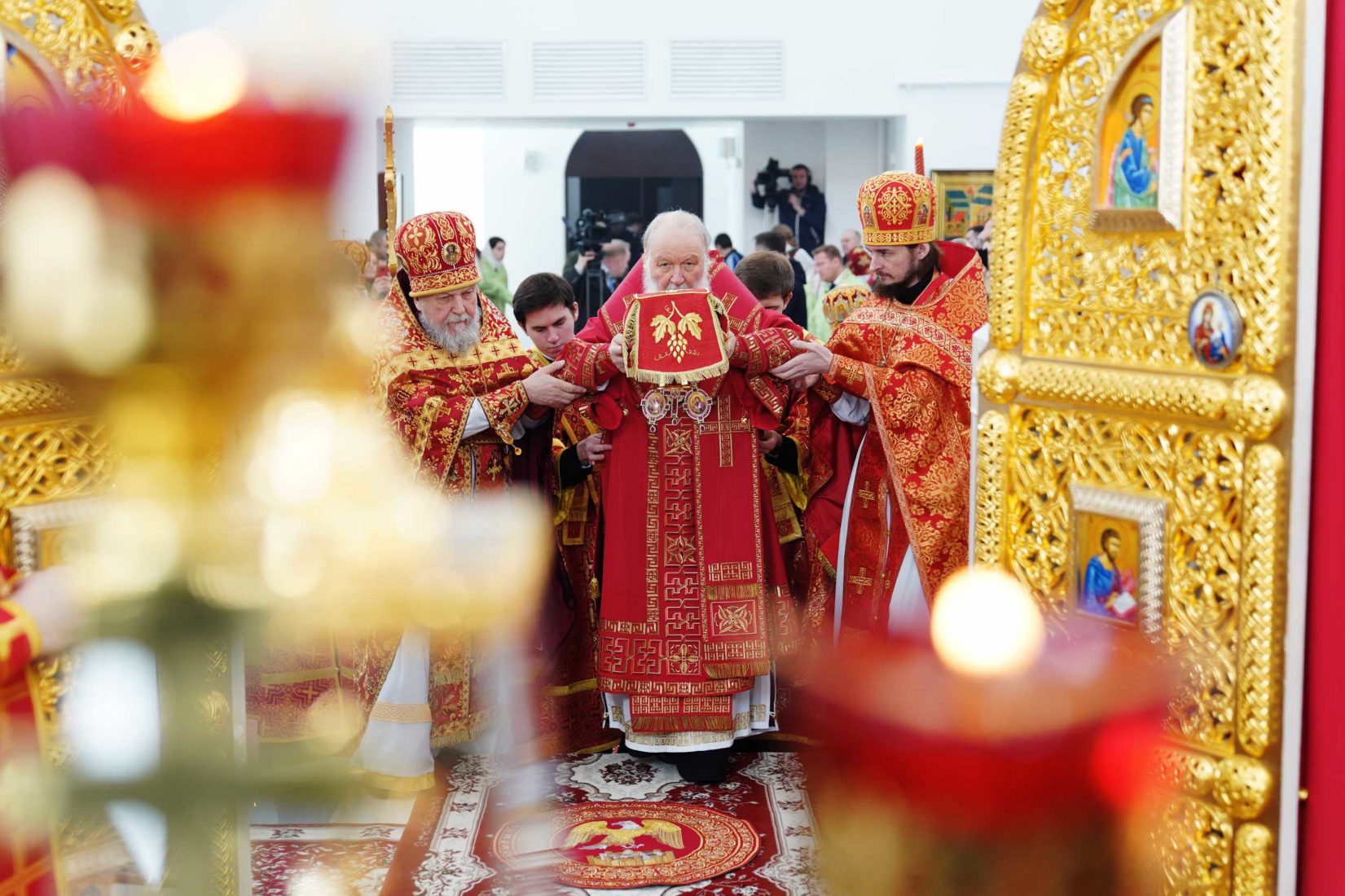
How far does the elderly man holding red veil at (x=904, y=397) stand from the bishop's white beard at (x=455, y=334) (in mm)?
898

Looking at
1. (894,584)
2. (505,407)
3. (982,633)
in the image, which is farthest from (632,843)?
(982,633)

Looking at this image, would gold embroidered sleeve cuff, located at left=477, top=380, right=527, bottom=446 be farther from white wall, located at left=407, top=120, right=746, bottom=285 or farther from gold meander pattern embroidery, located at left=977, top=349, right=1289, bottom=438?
white wall, located at left=407, top=120, right=746, bottom=285

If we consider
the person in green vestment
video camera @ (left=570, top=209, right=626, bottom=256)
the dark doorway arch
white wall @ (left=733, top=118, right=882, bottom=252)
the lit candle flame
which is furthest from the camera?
the dark doorway arch

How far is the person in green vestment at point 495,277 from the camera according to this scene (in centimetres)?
1186

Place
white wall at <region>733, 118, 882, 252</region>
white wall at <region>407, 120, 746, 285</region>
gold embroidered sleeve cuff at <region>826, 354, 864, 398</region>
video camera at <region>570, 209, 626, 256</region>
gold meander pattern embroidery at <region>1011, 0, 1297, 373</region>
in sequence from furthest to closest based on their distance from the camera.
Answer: white wall at <region>407, 120, 746, 285</region> → white wall at <region>733, 118, 882, 252</region> → video camera at <region>570, 209, 626, 256</region> → gold embroidered sleeve cuff at <region>826, 354, 864, 398</region> → gold meander pattern embroidery at <region>1011, 0, 1297, 373</region>

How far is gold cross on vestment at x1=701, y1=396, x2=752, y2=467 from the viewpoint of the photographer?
396cm

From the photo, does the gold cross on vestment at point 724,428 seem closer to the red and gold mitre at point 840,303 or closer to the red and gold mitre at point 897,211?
the red and gold mitre at point 897,211

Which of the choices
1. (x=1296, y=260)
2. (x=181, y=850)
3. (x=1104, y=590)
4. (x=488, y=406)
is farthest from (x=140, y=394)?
(x=488, y=406)

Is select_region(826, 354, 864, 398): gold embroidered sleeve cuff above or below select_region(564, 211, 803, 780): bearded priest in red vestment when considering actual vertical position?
above

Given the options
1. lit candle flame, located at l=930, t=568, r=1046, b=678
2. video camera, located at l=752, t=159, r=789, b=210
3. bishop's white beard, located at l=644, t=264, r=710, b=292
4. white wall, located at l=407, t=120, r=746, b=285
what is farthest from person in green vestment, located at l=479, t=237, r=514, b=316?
lit candle flame, located at l=930, t=568, r=1046, b=678

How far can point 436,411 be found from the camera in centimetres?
383

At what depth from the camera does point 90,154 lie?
0.63 metres

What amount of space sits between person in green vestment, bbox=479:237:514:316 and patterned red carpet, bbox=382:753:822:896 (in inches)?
315

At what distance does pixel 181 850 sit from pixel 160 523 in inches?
7.4
